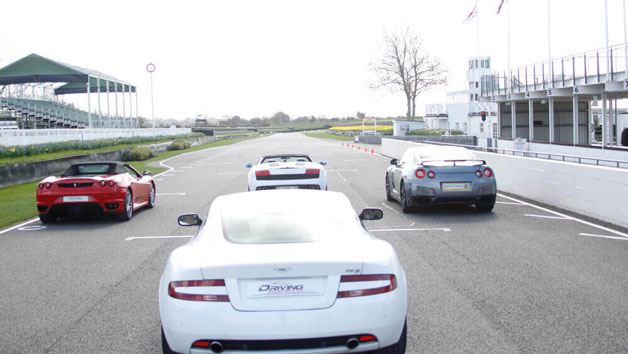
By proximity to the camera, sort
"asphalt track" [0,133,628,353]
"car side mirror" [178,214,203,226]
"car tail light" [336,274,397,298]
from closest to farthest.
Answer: "car tail light" [336,274,397,298]
"asphalt track" [0,133,628,353]
"car side mirror" [178,214,203,226]

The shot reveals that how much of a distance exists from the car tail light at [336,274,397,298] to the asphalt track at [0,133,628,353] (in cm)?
94

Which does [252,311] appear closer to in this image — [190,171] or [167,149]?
[190,171]

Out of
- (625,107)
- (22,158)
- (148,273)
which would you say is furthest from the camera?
(625,107)

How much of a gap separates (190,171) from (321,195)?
21.5 metres

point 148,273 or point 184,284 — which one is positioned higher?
point 184,284

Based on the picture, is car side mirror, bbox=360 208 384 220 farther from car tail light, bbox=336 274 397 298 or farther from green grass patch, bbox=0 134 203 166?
Result: green grass patch, bbox=0 134 203 166

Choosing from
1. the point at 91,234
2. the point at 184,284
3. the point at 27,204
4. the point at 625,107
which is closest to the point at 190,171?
the point at 27,204

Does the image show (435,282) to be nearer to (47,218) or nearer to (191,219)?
(191,219)

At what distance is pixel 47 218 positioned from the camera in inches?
474

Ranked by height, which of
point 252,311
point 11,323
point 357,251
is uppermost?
point 357,251

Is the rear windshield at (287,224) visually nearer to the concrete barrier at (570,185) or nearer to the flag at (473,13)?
the concrete barrier at (570,185)

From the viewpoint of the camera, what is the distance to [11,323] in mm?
5566

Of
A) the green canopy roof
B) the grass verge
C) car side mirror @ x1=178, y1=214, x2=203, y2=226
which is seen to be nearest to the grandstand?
the green canopy roof

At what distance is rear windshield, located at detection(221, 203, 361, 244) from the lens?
173 inches
